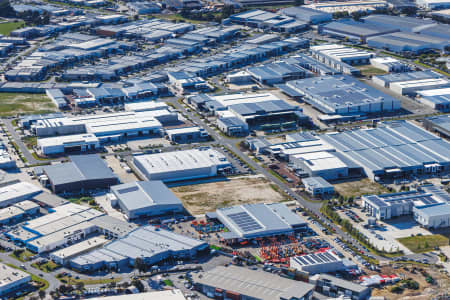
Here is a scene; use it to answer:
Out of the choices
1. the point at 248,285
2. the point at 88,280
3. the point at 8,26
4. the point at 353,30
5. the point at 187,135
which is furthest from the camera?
the point at 8,26

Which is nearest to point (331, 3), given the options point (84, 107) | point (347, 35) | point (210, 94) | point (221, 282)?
point (347, 35)

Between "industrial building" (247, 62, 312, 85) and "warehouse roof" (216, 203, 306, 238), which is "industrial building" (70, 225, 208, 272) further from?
"industrial building" (247, 62, 312, 85)

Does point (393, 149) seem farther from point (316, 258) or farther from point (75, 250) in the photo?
point (75, 250)

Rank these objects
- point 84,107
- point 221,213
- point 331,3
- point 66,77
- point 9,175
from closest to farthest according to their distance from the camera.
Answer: point 221,213 < point 9,175 < point 84,107 < point 66,77 < point 331,3

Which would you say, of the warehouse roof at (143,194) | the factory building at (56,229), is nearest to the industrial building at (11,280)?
the factory building at (56,229)

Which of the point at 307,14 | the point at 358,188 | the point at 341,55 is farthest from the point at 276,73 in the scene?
the point at 307,14

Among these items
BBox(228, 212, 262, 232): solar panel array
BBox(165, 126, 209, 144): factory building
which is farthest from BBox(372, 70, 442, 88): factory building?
BBox(228, 212, 262, 232): solar panel array

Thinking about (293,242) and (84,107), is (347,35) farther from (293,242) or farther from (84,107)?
(293,242)

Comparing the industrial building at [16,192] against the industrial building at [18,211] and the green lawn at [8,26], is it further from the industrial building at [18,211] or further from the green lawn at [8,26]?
the green lawn at [8,26]
